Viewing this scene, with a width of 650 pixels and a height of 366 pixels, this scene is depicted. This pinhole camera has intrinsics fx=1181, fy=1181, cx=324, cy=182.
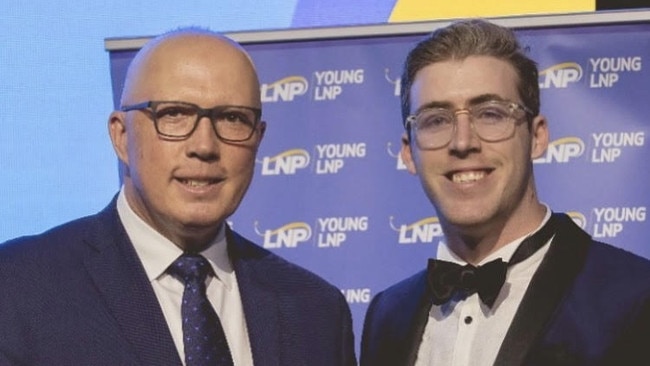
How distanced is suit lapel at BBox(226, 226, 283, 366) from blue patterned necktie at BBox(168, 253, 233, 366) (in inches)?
5.6

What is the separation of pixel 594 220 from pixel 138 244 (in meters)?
2.38

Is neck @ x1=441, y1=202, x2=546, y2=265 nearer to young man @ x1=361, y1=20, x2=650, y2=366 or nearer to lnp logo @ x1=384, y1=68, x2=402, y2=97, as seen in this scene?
young man @ x1=361, y1=20, x2=650, y2=366

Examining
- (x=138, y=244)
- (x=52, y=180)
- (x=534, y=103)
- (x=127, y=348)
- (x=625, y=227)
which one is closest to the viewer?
(x=127, y=348)

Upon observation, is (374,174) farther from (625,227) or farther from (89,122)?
(89,122)

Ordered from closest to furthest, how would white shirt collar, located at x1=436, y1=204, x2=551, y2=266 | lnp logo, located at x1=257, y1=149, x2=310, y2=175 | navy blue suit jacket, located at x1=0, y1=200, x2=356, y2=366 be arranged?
navy blue suit jacket, located at x1=0, y1=200, x2=356, y2=366 < white shirt collar, located at x1=436, y1=204, x2=551, y2=266 < lnp logo, located at x1=257, y1=149, x2=310, y2=175

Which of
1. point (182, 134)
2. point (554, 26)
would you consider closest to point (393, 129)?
point (554, 26)

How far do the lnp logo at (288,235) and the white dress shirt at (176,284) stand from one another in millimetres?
1640

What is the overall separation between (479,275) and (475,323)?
6.0 inches

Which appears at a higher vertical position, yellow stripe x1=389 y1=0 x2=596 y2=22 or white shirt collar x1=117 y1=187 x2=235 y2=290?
yellow stripe x1=389 y1=0 x2=596 y2=22

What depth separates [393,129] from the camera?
5.40 metres

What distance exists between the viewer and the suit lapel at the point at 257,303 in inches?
146

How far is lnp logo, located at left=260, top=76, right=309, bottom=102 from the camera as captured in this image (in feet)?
18.1

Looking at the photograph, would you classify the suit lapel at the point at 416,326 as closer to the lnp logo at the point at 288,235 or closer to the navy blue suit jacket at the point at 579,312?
the navy blue suit jacket at the point at 579,312

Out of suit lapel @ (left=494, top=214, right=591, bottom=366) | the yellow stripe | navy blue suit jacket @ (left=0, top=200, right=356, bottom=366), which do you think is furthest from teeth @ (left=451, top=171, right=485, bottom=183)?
the yellow stripe
